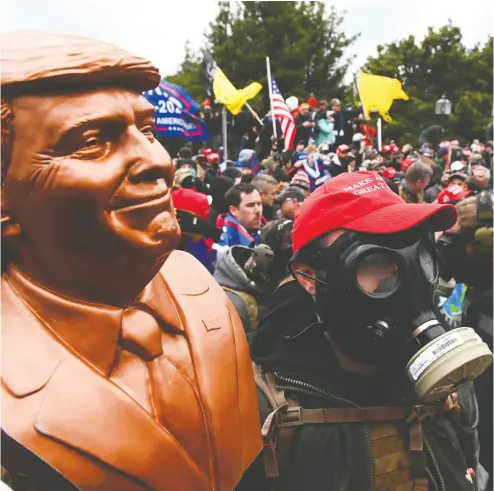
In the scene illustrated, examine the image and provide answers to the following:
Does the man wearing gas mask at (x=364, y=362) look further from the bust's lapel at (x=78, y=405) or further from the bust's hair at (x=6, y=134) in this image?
the bust's hair at (x=6, y=134)

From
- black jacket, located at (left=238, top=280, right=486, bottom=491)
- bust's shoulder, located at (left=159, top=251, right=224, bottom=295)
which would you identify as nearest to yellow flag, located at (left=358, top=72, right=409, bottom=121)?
black jacket, located at (left=238, top=280, right=486, bottom=491)

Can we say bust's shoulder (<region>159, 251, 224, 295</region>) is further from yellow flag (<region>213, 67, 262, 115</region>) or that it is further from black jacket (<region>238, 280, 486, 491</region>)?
yellow flag (<region>213, 67, 262, 115</region>)

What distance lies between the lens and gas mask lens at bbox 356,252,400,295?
1.76 meters

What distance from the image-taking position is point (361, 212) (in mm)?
1813

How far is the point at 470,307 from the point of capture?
336 cm

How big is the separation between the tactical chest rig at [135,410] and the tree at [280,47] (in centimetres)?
2655

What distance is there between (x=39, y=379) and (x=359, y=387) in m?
1.12

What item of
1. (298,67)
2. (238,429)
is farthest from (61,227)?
(298,67)

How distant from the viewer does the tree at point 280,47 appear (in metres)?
27.9

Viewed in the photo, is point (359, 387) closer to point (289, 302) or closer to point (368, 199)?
point (289, 302)

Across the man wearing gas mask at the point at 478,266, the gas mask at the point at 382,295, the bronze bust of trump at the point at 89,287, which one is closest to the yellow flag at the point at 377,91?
the man wearing gas mask at the point at 478,266

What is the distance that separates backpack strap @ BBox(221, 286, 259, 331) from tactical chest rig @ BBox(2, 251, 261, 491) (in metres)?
1.50

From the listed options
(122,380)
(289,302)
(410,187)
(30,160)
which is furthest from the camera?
(410,187)

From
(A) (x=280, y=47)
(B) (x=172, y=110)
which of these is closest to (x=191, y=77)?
(A) (x=280, y=47)
